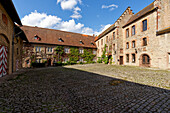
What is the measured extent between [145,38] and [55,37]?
70.0 ft

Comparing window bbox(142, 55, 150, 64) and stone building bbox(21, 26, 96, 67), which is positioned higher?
stone building bbox(21, 26, 96, 67)

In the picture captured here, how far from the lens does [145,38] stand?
1485cm

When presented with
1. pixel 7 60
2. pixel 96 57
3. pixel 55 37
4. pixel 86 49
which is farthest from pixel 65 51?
pixel 7 60

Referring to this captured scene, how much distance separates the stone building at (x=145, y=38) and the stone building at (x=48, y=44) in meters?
10.1

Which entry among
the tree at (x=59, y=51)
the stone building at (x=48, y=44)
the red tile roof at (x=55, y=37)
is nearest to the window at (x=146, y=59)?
the stone building at (x=48, y=44)

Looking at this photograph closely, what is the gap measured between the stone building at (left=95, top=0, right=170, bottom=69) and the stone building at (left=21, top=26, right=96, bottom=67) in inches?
397

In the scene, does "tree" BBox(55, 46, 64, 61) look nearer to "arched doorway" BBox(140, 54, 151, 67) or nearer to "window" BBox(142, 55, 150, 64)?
"arched doorway" BBox(140, 54, 151, 67)

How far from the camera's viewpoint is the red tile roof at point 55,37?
20905 mm

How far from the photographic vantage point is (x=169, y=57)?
11.6m

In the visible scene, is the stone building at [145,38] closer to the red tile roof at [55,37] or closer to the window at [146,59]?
the window at [146,59]

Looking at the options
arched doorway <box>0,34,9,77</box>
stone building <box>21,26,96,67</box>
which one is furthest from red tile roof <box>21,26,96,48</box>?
arched doorway <box>0,34,9,77</box>

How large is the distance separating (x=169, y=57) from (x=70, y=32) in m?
24.7

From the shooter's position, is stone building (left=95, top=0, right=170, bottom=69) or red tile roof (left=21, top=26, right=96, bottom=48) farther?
red tile roof (left=21, top=26, right=96, bottom=48)

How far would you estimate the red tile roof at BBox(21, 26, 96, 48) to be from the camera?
20.9 metres
